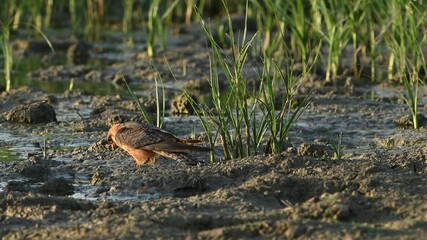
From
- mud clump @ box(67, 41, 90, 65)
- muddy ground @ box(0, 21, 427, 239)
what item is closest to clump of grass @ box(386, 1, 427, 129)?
muddy ground @ box(0, 21, 427, 239)

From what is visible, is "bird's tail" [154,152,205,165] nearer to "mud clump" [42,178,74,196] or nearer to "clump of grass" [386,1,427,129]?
"mud clump" [42,178,74,196]

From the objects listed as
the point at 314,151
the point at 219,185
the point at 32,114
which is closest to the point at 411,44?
the point at 314,151

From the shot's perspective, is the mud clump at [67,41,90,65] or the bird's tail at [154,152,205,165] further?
the mud clump at [67,41,90,65]

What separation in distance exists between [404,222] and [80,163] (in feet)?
9.06

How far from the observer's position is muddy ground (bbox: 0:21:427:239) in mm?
5082

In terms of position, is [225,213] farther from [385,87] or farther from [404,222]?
[385,87]

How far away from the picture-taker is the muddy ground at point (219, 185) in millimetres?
5082

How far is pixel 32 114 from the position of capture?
884cm

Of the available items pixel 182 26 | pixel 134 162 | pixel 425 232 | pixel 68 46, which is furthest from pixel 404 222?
pixel 182 26

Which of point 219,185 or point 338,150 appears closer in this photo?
point 219,185

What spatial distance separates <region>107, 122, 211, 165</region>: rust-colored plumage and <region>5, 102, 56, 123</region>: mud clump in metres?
1.90

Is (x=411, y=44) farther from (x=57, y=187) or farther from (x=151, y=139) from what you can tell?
(x=57, y=187)

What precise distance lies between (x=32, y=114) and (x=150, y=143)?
7.54ft

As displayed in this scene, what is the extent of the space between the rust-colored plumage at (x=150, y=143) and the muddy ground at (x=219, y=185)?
0.11 meters
